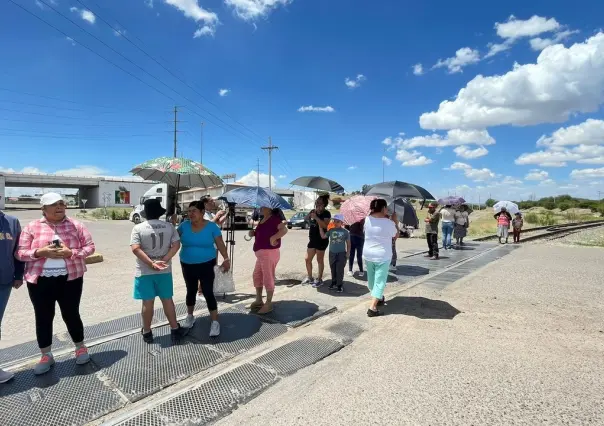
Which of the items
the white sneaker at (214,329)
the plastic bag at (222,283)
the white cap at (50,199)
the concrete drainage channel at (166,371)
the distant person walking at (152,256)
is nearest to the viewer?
the concrete drainage channel at (166,371)

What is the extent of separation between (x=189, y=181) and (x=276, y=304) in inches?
129

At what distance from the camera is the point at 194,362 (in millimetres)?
3771

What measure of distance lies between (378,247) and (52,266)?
403cm

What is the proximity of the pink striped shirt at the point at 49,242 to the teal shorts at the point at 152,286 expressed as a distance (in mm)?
624

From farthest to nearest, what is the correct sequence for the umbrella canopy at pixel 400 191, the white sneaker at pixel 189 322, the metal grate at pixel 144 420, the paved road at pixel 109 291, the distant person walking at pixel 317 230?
the umbrella canopy at pixel 400 191, the distant person walking at pixel 317 230, the paved road at pixel 109 291, the white sneaker at pixel 189 322, the metal grate at pixel 144 420

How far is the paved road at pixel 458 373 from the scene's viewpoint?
9.37ft

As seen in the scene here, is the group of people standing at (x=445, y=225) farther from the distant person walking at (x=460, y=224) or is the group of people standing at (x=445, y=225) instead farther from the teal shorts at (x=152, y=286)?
the teal shorts at (x=152, y=286)

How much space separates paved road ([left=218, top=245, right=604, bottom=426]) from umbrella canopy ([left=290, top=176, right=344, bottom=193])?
3007 millimetres

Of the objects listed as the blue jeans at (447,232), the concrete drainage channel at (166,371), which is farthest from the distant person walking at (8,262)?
the blue jeans at (447,232)

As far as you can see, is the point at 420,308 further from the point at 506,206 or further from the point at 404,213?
the point at 506,206

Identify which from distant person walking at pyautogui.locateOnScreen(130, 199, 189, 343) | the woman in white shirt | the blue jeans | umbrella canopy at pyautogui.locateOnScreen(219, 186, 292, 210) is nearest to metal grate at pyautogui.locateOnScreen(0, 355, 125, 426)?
distant person walking at pyautogui.locateOnScreen(130, 199, 189, 343)

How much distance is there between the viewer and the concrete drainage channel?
290 centimetres

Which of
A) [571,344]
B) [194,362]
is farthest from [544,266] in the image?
[194,362]

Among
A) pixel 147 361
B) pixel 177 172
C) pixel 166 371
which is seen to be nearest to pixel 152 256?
pixel 147 361
